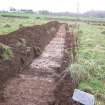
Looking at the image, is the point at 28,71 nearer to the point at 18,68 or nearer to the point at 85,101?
the point at 18,68

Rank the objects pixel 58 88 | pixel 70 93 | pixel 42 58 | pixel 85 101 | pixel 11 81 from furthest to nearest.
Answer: pixel 42 58
pixel 11 81
pixel 58 88
pixel 70 93
pixel 85 101

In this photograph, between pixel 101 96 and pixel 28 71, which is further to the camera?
pixel 28 71

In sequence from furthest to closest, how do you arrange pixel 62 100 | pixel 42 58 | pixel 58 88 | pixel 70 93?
pixel 42 58
pixel 58 88
pixel 70 93
pixel 62 100

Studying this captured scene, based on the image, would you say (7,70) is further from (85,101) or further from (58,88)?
(85,101)

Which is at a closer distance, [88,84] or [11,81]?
[88,84]

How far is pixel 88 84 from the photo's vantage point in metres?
9.37

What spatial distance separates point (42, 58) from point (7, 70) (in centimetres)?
506

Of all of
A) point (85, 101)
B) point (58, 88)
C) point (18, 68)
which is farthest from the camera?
point (18, 68)

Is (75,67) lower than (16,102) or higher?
higher

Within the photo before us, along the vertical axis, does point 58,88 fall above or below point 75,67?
below

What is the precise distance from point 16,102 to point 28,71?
4.01 m

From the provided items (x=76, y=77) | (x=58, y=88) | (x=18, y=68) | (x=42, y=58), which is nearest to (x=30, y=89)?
(x=58, y=88)

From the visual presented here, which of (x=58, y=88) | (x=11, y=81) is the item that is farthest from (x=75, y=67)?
(x=11, y=81)

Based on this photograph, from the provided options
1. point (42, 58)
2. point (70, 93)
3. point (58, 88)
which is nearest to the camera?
point (70, 93)
